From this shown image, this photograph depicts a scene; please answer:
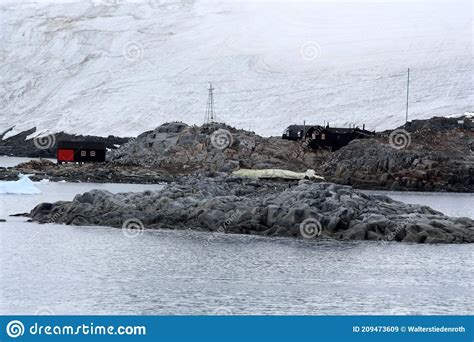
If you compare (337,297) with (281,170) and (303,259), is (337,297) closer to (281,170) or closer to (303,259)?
(303,259)

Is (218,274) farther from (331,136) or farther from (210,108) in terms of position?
(210,108)

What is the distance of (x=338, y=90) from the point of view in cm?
5816

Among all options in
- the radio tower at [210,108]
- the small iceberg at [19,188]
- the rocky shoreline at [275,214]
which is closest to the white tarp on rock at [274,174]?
the small iceberg at [19,188]

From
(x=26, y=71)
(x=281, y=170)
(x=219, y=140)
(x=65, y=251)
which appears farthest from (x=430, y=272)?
(x=26, y=71)

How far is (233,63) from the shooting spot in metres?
64.6

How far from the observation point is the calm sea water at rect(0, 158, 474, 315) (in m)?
13.1

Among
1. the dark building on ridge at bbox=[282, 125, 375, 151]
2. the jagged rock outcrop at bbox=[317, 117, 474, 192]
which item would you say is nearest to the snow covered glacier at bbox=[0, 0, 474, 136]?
the dark building on ridge at bbox=[282, 125, 375, 151]

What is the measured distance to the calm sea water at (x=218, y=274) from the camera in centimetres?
1309

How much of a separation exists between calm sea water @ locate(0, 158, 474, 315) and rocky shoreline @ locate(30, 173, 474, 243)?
31.0 inches

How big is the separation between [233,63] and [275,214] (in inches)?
1698

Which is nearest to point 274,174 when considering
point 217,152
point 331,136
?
point 217,152

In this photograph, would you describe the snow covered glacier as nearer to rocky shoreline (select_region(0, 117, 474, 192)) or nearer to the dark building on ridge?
the dark building on ridge
